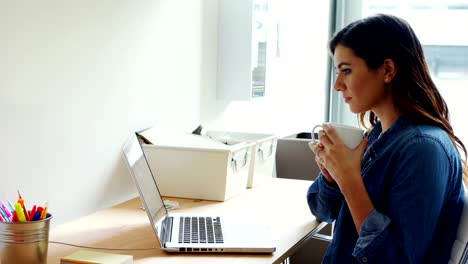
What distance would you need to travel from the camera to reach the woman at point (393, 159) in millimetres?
1342

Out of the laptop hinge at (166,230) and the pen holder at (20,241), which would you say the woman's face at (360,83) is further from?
the pen holder at (20,241)

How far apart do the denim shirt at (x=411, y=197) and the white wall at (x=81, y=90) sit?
2.77 ft

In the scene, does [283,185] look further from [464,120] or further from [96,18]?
[464,120]

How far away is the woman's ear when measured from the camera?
4.86 feet

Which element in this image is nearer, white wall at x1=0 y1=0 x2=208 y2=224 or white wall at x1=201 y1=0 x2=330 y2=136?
white wall at x1=0 y1=0 x2=208 y2=224

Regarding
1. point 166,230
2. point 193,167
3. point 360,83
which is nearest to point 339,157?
point 360,83

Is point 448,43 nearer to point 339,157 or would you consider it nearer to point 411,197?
point 339,157

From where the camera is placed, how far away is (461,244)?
135 centimetres

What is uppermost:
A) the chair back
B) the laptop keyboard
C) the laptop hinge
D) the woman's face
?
the woman's face

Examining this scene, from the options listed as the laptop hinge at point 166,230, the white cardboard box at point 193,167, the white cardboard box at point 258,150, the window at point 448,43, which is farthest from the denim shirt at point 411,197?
the window at point 448,43

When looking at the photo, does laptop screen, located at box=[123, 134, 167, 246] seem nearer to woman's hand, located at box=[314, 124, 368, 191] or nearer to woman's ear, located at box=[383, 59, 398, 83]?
woman's hand, located at box=[314, 124, 368, 191]

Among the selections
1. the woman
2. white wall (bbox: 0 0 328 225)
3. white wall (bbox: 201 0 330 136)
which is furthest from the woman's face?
white wall (bbox: 201 0 330 136)

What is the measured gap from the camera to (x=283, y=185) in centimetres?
237

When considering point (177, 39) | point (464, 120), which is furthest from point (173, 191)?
point (464, 120)
